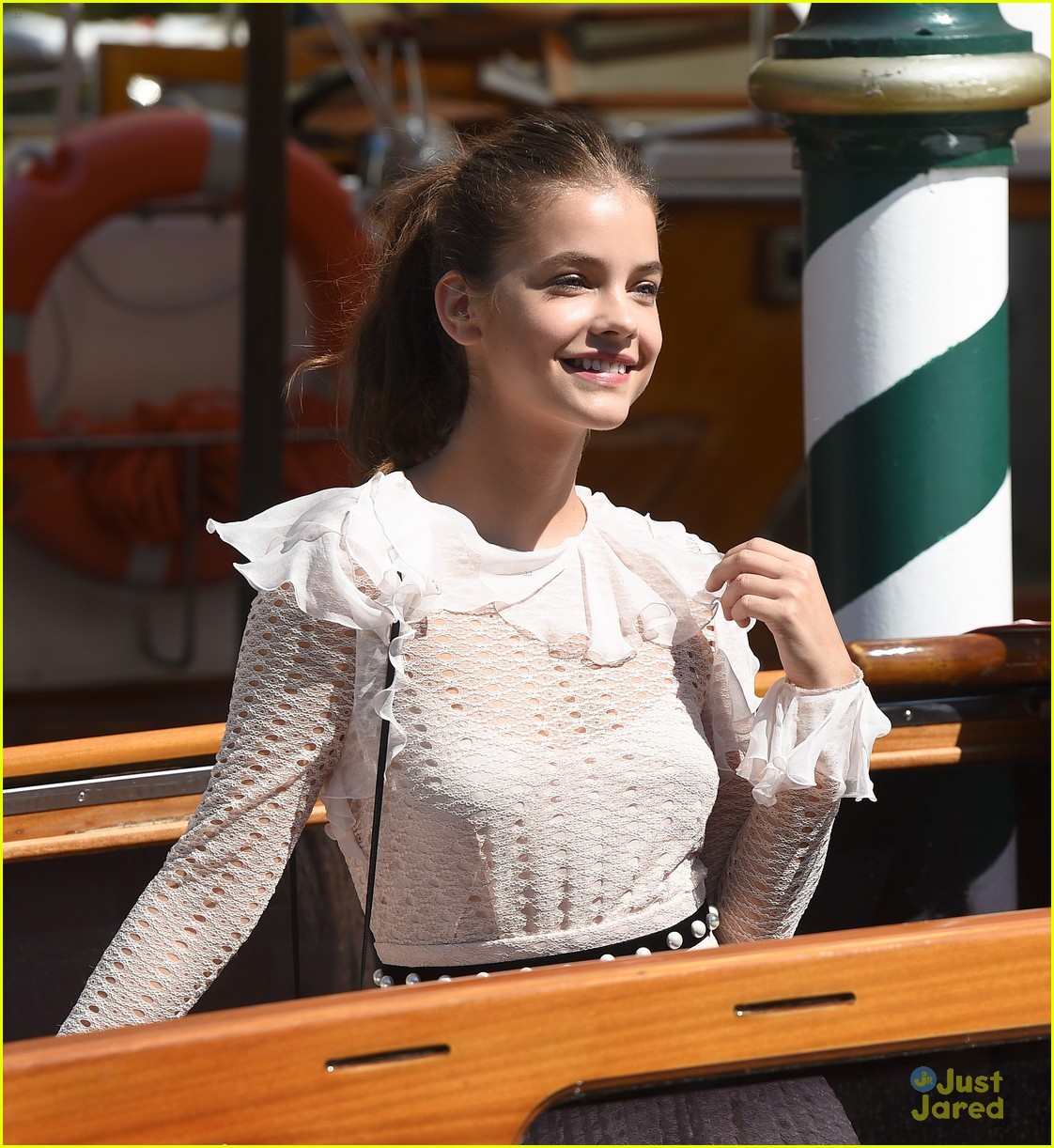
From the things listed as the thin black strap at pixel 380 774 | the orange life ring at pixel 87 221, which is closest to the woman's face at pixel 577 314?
the thin black strap at pixel 380 774

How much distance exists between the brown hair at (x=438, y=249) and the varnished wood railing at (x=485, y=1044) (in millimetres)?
539

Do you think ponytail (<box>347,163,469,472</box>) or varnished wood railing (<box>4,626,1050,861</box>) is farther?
varnished wood railing (<box>4,626,1050,861</box>)

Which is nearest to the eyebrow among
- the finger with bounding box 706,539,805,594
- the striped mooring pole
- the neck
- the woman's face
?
the woman's face

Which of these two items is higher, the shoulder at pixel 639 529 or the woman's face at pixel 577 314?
the woman's face at pixel 577 314

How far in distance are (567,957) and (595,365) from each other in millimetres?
480

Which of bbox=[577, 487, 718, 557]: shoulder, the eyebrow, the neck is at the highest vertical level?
the eyebrow

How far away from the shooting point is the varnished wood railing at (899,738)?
1.53m

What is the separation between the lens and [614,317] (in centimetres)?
122

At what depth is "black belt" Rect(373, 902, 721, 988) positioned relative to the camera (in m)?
1.24

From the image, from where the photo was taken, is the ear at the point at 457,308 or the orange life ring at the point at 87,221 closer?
the ear at the point at 457,308

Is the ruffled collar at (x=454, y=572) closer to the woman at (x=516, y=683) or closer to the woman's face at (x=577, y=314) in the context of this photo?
the woman at (x=516, y=683)

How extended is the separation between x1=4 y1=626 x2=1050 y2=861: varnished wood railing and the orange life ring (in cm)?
276

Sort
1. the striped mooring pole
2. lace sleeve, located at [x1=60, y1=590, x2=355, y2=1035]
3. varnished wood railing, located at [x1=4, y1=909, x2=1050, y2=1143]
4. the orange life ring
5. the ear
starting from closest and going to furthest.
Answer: varnished wood railing, located at [x1=4, y1=909, x2=1050, y2=1143], lace sleeve, located at [x1=60, y1=590, x2=355, y2=1035], the ear, the striped mooring pole, the orange life ring

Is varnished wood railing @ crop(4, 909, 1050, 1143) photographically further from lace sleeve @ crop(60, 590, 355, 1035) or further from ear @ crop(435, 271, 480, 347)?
ear @ crop(435, 271, 480, 347)
